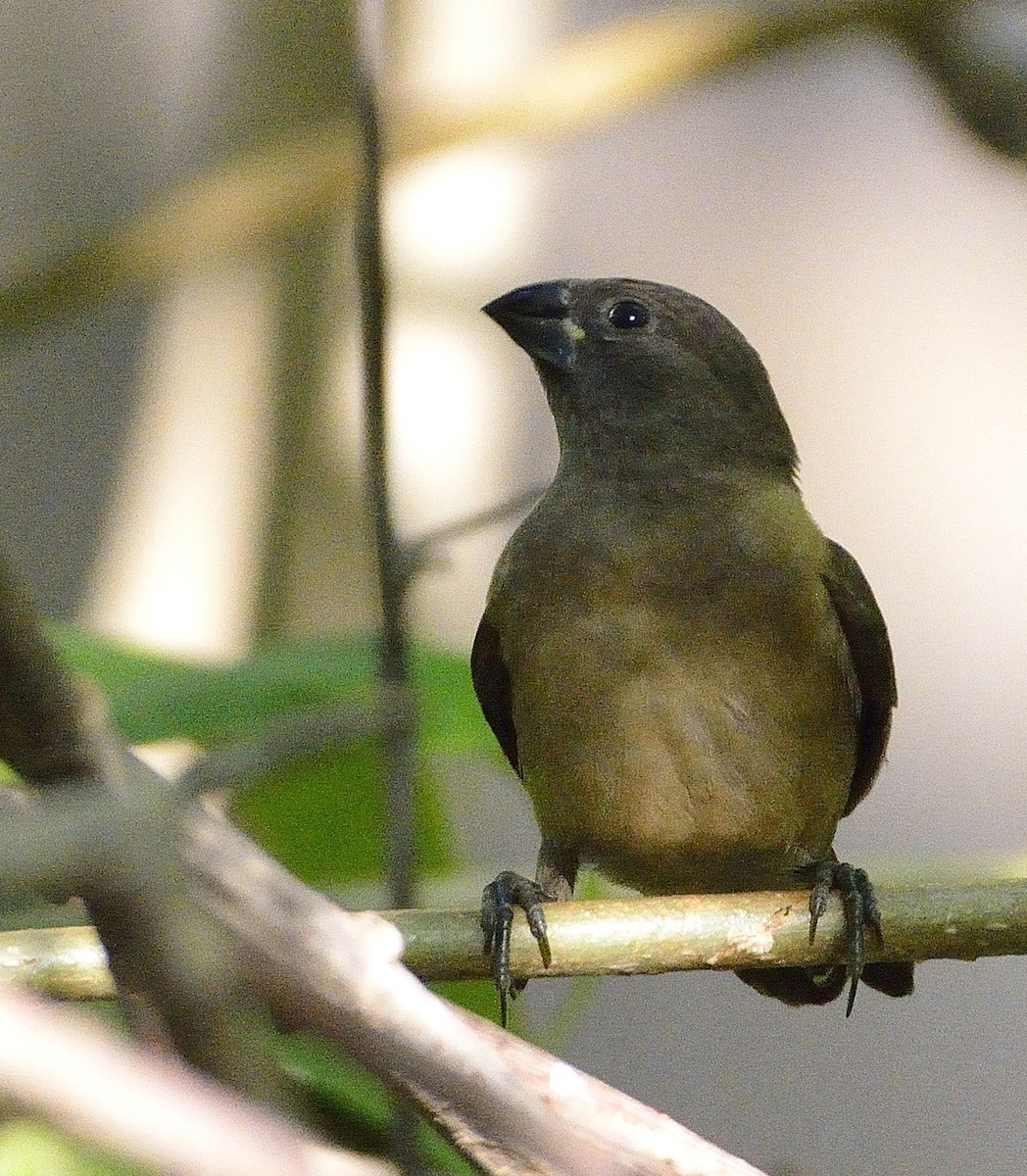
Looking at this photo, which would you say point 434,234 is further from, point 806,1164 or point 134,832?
point 134,832

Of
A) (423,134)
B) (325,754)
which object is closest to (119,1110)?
(325,754)

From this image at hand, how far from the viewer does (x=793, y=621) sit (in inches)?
78.4

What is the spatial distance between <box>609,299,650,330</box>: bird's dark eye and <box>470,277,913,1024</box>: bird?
1.2 inches

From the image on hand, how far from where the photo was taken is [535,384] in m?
3.96

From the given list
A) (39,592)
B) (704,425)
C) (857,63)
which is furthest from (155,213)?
(857,63)

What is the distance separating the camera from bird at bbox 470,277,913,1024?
197cm

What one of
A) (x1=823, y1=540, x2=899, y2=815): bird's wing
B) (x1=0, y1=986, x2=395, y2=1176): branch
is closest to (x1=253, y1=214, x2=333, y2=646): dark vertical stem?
(x1=823, y1=540, x2=899, y2=815): bird's wing

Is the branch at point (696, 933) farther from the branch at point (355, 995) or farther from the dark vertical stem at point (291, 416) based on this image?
the dark vertical stem at point (291, 416)

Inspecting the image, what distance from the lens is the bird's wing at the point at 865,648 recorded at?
208 centimetres

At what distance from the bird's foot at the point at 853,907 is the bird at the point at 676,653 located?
53 mm

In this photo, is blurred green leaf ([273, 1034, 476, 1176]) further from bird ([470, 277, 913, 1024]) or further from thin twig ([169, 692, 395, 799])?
thin twig ([169, 692, 395, 799])

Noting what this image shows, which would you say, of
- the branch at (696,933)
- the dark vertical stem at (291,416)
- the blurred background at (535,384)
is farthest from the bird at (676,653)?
the dark vertical stem at (291,416)

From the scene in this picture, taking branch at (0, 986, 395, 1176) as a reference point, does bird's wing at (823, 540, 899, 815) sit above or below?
above

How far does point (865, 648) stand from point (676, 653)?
0.96ft
